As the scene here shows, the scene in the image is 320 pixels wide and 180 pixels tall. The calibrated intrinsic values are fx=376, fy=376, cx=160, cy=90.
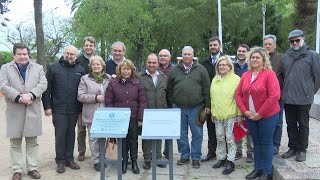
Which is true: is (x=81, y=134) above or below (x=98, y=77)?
below

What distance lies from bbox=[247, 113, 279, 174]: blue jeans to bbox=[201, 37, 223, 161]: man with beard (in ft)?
3.88

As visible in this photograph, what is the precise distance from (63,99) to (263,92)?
10.1 feet

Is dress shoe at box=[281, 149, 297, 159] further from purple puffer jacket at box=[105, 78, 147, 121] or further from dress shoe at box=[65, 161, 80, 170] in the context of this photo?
dress shoe at box=[65, 161, 80, 170]

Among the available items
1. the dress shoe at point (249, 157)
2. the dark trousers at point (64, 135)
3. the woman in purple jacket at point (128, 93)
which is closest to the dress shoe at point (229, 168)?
the dress shoe at point (249, 157)

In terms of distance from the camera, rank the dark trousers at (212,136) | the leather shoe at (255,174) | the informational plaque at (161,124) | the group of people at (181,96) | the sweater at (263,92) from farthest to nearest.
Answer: the dark trousers at (212,136) < the leather shoe at (255,174) < the group of people at (181,96) < the sweater at (263,92) < the informational plaque at (161,124)

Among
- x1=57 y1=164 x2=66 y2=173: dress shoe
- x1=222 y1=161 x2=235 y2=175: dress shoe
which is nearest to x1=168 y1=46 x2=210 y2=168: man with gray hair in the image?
x1=222 y1=161 x2=235 y2=175: dress shoe

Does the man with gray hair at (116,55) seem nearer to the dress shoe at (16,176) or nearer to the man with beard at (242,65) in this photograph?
the man with beard at (242,65)

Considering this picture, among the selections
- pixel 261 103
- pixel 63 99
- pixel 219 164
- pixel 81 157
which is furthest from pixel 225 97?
pixel 81 157

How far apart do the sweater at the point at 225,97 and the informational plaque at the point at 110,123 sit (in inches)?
59.0

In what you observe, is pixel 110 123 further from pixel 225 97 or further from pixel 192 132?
pixel 225 97

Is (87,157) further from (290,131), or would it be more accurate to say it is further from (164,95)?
(290,131)

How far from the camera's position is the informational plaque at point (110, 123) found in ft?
16.3

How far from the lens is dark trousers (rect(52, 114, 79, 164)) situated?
603 centimetres

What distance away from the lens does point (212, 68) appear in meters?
6.63
